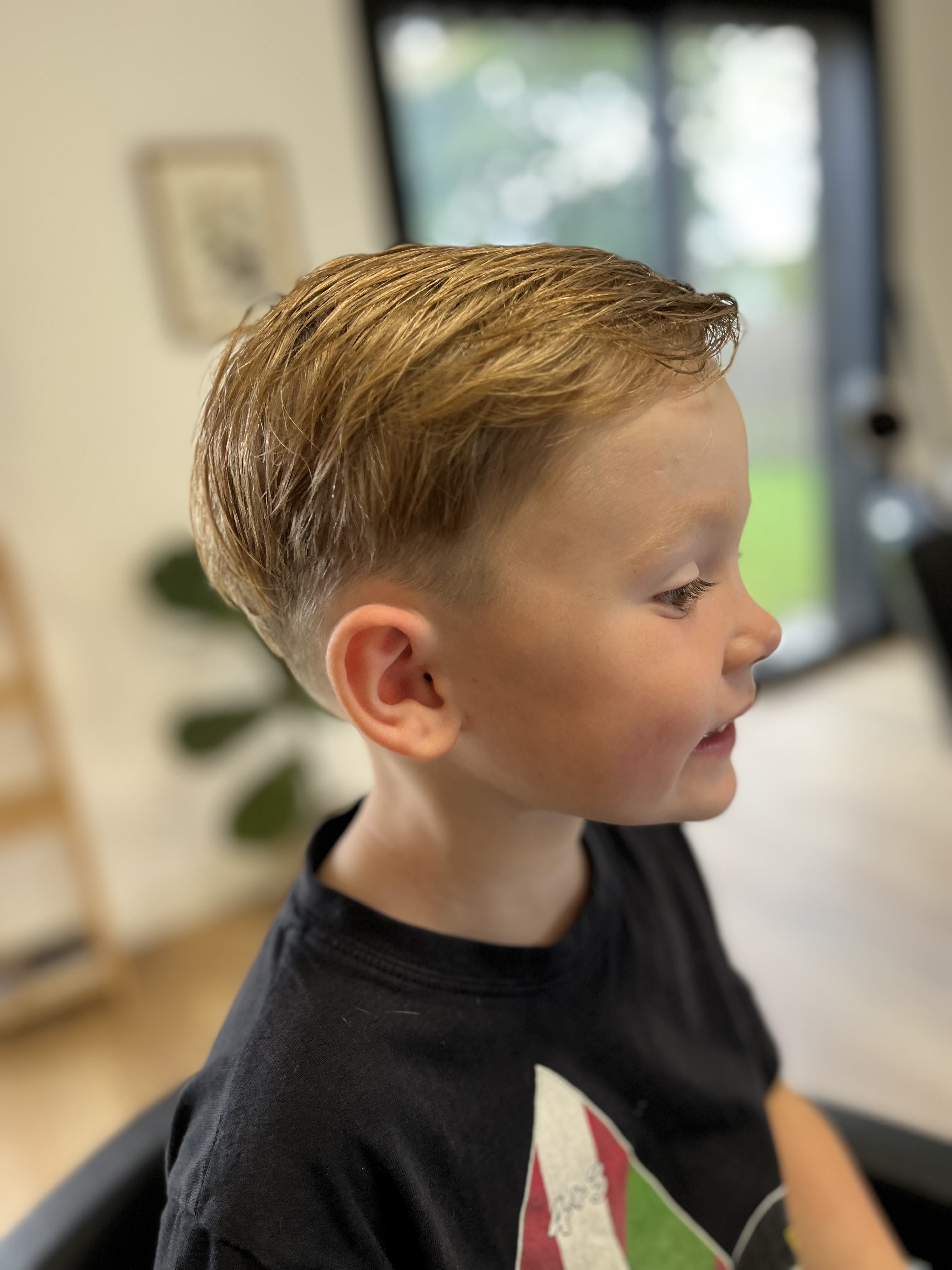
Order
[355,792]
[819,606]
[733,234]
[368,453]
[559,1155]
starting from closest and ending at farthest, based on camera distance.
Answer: [368,453]
[559,1155]
[355,792]
[733,234]
[819,606]

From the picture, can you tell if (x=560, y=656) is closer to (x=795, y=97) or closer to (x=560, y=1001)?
(x=560, y=1001)

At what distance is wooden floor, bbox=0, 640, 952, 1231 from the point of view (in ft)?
6.57

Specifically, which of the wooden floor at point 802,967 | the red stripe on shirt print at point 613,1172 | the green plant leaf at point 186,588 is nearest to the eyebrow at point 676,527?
the red stripe on shirt print at point 613,1172

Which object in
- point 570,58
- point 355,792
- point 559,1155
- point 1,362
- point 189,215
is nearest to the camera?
point 559,1155

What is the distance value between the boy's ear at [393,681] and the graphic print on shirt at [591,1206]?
0.25 meters

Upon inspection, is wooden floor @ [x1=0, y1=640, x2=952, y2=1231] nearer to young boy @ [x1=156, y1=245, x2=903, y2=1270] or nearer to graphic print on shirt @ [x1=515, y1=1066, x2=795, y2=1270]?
graphic print on shirt @ [x1=515, y1=1066, x2=795, y2=1270]

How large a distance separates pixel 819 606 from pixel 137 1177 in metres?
4.00

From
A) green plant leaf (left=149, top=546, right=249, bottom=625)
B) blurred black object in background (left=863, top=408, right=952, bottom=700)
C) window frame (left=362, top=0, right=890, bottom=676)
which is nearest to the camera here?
blurred black object in background (left=863, top=408, right=952, bottom=700)

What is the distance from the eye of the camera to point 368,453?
21.1 inches

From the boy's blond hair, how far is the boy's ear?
3cm

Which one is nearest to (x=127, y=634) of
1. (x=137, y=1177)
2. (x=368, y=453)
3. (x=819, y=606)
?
(x=137, y=1177)

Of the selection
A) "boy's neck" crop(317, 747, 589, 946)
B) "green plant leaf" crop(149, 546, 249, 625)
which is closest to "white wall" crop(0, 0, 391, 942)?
"green plant leaf" crop(149, 546, 249, 625)

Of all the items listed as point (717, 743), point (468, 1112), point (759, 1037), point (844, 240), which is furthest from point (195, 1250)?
point (844, 240)

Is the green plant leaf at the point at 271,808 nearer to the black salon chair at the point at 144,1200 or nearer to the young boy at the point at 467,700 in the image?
the black salon chair at the point at 144,1200
